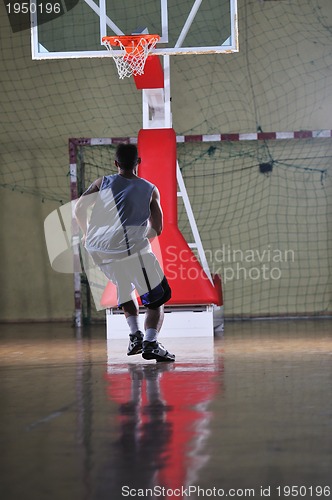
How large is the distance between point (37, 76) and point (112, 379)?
755 centimetres

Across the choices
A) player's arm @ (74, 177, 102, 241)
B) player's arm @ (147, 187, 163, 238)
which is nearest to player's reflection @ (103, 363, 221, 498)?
player's arm @ (147, 187, 163, 238)

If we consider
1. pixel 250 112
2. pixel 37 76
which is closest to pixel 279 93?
pixel 250 112

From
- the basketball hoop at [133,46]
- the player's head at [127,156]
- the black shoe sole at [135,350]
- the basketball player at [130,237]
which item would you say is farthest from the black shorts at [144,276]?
the basketball hoop at [133,46]

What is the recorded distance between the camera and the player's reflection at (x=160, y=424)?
278 centimetres

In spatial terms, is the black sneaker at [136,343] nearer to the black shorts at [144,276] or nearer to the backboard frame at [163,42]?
the black shorts at [144,276]

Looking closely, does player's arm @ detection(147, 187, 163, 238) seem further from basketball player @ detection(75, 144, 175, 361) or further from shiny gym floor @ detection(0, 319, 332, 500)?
shiny gym floor @ detection(0, 319, 332, 500)

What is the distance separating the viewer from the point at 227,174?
1195 centimetres

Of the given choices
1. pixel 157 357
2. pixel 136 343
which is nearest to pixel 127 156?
pixel 136 343

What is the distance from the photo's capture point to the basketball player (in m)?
6.34

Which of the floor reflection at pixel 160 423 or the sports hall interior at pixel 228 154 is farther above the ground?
the sports hall interior at pixel 228 154

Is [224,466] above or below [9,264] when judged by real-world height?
below

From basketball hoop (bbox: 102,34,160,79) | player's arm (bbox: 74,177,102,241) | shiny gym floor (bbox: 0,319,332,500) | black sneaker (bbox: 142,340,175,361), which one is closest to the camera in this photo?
shiny gym floor (bbox: 0,319,332,500)

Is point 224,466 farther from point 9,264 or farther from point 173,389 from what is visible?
point 9,264

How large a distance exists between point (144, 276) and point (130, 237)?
11.9 inches
